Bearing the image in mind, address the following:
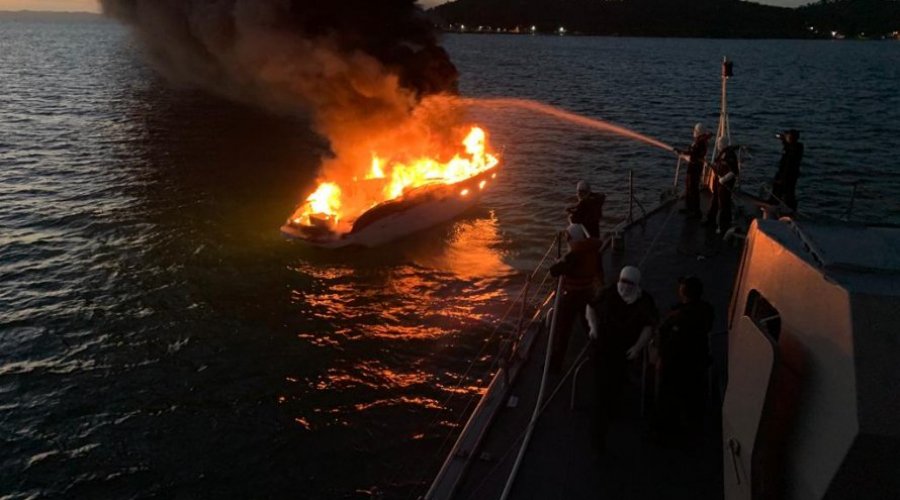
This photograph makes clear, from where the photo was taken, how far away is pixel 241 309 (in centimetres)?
1689

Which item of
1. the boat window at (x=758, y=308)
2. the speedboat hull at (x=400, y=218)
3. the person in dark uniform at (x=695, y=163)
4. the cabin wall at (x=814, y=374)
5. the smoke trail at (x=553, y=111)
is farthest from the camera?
the smoke trail at (x=553, y=111)

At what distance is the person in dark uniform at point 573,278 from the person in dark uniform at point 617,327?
1488mm

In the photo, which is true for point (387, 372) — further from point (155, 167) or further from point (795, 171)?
point (155, 167)

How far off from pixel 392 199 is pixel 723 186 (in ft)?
35.1

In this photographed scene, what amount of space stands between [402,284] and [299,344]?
4.25 metres

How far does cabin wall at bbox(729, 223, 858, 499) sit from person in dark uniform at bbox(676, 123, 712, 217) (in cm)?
1002

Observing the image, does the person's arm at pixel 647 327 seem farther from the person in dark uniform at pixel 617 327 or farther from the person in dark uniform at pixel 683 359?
the person in dark uniform at pixel 683 359

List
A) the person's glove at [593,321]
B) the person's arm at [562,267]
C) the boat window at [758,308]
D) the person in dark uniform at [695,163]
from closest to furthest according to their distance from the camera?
the boat window at [758,308]
the person's glove at [593,321]
the person's arm at [562,267]
the person in dark uniform at [695,163]

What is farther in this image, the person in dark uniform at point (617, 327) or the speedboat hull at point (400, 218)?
the speedboat hull at point (400, 218)

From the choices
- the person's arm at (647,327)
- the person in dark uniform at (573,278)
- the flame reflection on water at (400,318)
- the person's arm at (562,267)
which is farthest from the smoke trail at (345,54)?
the person's arm at (647,327)

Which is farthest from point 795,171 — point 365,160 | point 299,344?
point 365,160

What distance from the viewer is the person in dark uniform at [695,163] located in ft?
48.5

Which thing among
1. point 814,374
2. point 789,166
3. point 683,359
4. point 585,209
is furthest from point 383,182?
point 814,374

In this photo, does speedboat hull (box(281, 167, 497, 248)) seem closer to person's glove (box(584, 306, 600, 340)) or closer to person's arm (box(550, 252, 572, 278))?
person's arm (box(550, 252, 572, 278))
